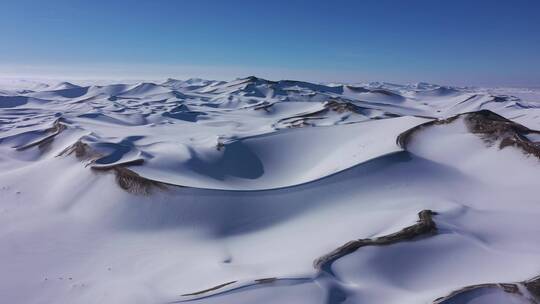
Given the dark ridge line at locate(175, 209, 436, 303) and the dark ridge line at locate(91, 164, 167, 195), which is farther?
the dark ridge line at locate(91, 164, 167, 195)

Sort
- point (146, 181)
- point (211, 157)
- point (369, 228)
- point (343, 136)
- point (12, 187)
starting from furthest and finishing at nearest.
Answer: point (343, 136)
point (211, 157)
point (12, 187)
point (146, 181)
point (369, 228)

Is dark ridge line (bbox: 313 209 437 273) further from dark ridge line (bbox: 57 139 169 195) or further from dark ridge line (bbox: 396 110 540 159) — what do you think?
dark ridge line (bbox: 57 139 169 195)

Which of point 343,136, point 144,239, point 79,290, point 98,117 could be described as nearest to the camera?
point 79,290

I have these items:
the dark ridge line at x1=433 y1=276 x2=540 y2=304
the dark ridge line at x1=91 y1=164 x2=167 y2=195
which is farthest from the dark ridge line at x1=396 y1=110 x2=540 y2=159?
the dark ridge line at x1=91 y1=164 x2=167 y2=195

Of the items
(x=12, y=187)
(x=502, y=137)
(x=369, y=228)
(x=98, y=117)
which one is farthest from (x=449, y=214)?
(x=98, y=117)

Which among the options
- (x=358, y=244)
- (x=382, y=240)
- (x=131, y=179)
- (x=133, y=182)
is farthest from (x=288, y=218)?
(x=131, y=179)

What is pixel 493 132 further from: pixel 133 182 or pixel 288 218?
pixel 133 182

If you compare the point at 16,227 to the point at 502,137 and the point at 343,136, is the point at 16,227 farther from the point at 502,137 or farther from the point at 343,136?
the point at 502,137
